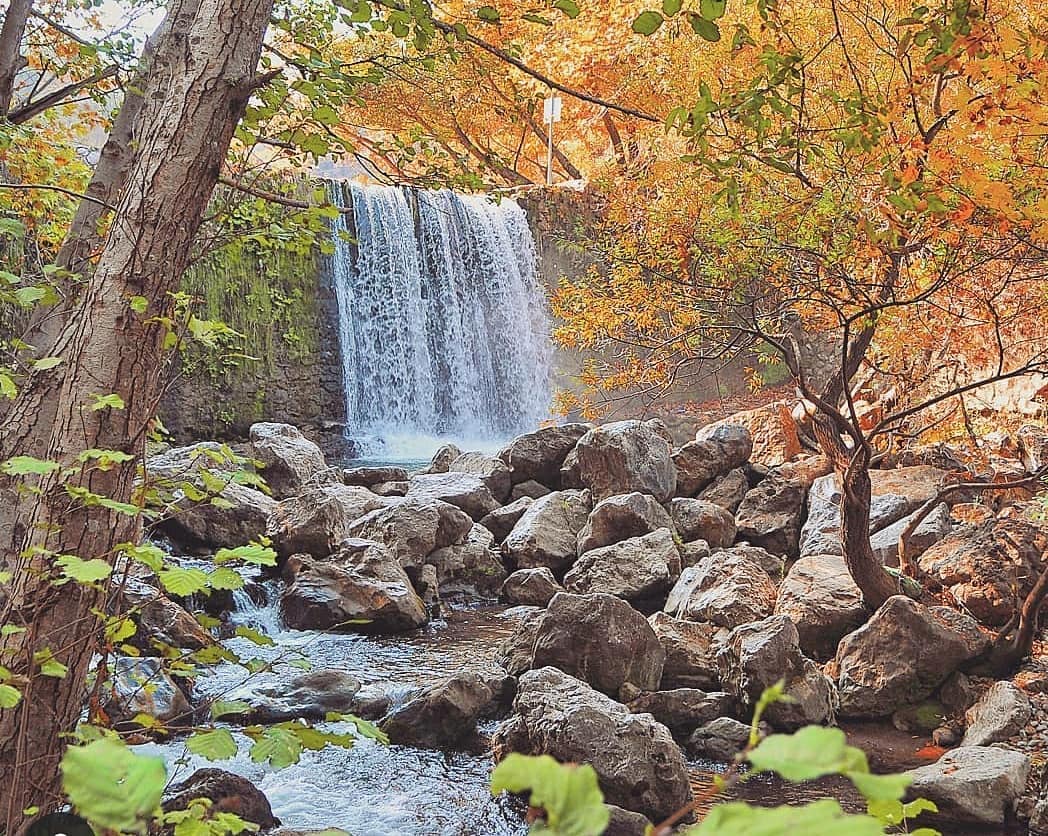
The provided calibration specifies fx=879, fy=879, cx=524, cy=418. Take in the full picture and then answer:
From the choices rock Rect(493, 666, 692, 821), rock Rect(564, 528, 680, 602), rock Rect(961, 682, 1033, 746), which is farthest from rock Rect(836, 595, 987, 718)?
rock Rect(564, 528, 680, 602)

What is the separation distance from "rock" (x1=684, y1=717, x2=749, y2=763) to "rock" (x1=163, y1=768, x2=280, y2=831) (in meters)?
2.05

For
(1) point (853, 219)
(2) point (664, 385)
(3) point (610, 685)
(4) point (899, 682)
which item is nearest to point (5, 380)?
(3) point (610, 685)

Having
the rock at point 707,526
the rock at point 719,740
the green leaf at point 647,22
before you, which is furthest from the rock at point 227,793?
the rock at point 707,526

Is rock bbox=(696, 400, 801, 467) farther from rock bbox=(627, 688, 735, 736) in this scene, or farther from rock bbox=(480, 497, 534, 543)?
rock bbox=(627, 688, 735, 736)

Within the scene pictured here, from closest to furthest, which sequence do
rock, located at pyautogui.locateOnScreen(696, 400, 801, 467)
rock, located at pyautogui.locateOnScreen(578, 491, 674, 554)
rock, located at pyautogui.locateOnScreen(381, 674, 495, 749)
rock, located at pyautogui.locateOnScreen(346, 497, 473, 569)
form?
rock, located at pyautogui.locateOnScreen(381, 674, 495, 749)
rock, located at pyautogui.locateOnScreen(346, 497, 473, 569)
rock, located at pyautogui.locateOnScreen(578, 491, 674, 554)
rock, located at pyautogui.locateOnScreen(696, 400, 801, 467)

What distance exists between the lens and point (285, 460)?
9586 millimetres

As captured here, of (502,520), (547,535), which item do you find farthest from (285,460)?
(547,535)

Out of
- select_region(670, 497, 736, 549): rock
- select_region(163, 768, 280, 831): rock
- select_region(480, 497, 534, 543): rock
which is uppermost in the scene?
select_region(480, 497, 534, 543): rock

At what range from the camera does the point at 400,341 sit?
14.4 meters

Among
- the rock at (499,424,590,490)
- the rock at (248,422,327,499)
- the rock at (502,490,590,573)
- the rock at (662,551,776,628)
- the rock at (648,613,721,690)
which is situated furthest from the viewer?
the rock at (499,424,590,490)

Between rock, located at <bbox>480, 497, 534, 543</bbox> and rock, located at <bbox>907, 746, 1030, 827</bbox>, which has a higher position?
rock, located at <bbox>480, 497, 534, 543</bbox>

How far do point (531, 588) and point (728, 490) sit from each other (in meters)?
2.91

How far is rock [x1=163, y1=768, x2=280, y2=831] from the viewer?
335 centimetres

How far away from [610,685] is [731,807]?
14.4ft
